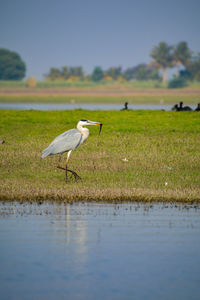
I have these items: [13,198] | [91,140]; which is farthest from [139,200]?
[91,140]

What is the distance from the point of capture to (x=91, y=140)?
23.0 meters

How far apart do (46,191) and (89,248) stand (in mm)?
4102

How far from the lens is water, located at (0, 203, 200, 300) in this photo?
22.4ft

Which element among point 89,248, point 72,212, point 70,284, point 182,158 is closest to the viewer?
point 70,284

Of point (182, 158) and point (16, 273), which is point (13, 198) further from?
point (182, 158)

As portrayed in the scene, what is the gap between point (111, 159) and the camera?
1789cm

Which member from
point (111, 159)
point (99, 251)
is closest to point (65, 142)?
point (111, 159)

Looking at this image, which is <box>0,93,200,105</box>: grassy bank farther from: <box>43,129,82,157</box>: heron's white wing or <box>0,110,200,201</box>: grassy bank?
<box>43,129,82,157</box>: heron's white wing

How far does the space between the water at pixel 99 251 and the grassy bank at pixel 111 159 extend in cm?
93

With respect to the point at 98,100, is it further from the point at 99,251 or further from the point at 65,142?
the point at 99,251

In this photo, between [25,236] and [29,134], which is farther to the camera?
[29,134]

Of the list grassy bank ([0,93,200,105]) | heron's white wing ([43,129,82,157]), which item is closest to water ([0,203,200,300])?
heron's white wing ([43,129,82,157])

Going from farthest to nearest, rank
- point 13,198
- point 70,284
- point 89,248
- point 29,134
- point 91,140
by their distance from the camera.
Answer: point 29,134 < point 91,140 < point 13,198 < point 89,248 < point 70,284

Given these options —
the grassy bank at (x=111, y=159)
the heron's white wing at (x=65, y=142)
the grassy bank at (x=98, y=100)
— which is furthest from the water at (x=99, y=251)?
the grassy bank at (x=98, y=100)
